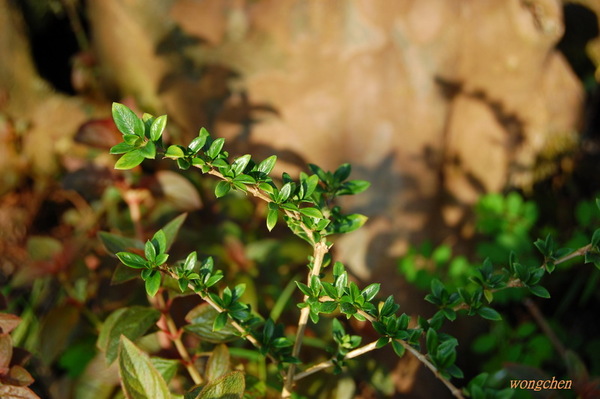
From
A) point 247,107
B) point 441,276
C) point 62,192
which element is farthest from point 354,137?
point 62,192

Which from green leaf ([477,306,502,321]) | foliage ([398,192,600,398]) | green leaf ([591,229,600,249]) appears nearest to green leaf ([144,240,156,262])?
green leaf ([477,306,502,321])

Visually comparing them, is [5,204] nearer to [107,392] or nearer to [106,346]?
[107,392]

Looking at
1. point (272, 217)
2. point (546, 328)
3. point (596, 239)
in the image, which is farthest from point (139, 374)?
point (546, 328)

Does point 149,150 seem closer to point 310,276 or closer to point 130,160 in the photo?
point 130,160

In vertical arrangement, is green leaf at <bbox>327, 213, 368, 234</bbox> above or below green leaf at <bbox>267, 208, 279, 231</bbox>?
below

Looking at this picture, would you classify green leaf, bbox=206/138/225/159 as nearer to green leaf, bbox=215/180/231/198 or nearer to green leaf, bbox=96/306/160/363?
green leaf, bbox=215/180/231/198
